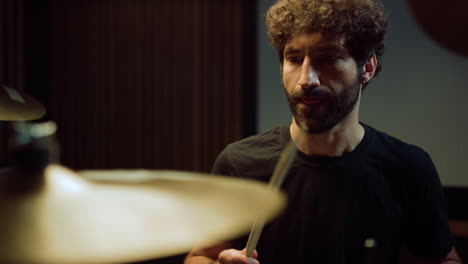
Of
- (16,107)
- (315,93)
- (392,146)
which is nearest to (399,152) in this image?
(392,146)

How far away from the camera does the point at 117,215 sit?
18.6 inches

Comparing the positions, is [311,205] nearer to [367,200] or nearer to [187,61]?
[367,200]

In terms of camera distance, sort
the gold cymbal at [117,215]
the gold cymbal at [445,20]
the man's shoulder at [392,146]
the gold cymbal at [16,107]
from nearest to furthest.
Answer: the gold cymbal at [117,215] → the gold cymbal at [16,107] → the man's shoulder at [392,146] → the gold cymbal at [445,20]

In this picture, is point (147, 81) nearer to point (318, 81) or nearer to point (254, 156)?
point (254, 156)

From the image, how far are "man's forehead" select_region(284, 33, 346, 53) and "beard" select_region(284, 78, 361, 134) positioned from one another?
3.7 inches

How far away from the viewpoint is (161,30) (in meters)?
2.63

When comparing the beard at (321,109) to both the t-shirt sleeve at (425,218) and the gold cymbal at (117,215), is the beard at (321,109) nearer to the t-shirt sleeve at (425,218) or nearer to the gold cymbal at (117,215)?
the t-shirt sleeve at (425,218)

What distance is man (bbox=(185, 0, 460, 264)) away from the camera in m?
1.16

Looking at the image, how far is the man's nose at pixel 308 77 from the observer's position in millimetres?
1125

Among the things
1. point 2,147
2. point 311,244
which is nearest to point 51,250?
point 311,244

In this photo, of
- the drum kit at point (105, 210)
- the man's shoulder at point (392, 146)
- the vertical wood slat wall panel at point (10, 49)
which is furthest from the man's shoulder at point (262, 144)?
the vertical wood slat wall panel at point (10, 49)

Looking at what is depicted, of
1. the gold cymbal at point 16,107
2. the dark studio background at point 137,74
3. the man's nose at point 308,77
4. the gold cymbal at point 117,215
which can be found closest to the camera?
the gold cymbal at point 117,215

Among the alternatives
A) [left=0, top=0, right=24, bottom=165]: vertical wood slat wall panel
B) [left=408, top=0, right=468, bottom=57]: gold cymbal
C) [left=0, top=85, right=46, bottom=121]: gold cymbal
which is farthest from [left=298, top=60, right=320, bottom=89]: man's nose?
[left=0, top=0, right=24, bottom=165]: vertical wood slat wall panel

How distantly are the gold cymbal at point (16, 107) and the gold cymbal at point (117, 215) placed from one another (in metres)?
0.51
